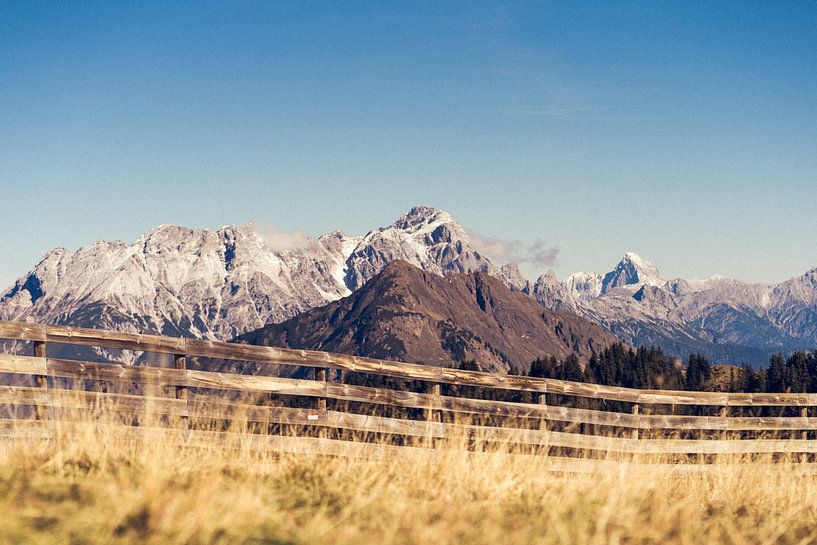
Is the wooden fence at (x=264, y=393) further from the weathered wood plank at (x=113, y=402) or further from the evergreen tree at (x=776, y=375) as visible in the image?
the evergreen tree at (x=776, y=375)

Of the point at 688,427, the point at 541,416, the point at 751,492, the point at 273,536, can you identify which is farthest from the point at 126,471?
the point at 688,427

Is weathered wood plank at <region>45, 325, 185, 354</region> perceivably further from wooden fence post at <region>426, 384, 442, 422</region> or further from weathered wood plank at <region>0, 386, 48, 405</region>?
wooden fence post at <region>426, 384, 442, 422</region>

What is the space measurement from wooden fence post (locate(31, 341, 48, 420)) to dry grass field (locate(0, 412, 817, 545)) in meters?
3.39

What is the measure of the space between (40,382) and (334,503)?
775cm

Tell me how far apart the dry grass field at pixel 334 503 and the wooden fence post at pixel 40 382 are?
3388 millimetres

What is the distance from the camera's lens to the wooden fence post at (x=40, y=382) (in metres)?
13.7

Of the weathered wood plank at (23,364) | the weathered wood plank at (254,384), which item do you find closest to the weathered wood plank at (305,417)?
the weathered wood plank at (254,384)

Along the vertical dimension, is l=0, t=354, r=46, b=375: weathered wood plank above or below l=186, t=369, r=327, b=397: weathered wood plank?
above

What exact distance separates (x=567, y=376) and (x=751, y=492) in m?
180

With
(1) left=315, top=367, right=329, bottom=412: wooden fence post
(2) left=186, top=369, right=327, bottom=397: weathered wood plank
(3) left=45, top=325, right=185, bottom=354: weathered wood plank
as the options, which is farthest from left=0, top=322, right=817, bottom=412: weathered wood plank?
(2) left=186, top=369, right=327, bottom=397: weathered wood plank

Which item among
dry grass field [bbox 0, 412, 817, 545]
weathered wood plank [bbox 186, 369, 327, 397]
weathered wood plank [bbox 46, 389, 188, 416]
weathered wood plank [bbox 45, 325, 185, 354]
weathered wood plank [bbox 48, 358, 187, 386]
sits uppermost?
weathered wood plank [bbox 45, 325, 185, 354]

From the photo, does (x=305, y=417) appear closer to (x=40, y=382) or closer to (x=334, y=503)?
(x=40, y=382)

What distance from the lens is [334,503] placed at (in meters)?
8.52

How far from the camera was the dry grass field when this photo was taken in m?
7.27
